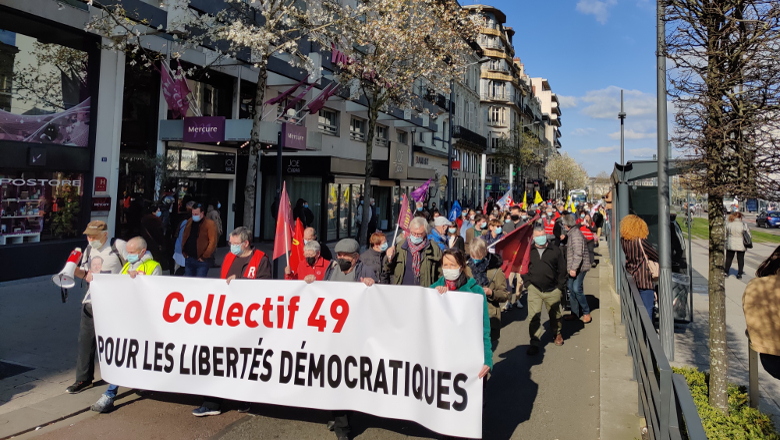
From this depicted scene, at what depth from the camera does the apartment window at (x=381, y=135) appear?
31566 millimetres

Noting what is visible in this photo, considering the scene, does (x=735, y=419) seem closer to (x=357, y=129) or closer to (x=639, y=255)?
(x=639, y=255)

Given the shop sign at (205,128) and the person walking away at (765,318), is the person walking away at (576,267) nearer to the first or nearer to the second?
the person walking away at (765,318)

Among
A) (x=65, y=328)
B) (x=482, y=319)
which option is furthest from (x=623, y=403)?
(x=65, y=328)

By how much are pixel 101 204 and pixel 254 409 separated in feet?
35.3

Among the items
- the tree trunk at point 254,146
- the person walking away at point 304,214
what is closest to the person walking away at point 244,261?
the tree trunk at point 254,146

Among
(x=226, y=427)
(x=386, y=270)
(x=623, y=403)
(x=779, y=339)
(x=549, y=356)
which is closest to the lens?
(x=779, y=339)

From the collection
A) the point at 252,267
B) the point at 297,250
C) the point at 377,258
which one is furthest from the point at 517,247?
the point at 252,267

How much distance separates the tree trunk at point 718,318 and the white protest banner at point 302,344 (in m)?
2.31

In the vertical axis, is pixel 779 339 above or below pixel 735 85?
below

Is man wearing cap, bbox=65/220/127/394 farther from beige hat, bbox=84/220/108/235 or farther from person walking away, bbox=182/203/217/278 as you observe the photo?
person walking away, bbox=182/203/217/278

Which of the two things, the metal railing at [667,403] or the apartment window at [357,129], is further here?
the apartment window at [357,129]

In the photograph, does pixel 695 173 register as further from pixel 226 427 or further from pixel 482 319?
pixel 226 427

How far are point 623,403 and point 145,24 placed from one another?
43.4ft

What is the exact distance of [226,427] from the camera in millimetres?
5086
